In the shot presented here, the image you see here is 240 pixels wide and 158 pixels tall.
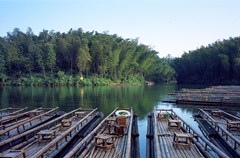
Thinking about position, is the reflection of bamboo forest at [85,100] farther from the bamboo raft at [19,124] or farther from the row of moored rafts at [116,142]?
the row of moored rafts at [116,142]

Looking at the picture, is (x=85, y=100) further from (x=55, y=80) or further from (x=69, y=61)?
(x=69, y=61)

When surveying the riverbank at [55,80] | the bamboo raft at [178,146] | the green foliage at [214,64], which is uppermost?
the green foliage at [214,64]

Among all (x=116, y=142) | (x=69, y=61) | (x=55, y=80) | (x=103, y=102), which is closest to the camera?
(x=116, y=142)

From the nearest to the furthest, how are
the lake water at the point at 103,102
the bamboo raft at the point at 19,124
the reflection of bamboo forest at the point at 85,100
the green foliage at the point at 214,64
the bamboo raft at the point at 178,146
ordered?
1. the bamboo raft at the point at 178,146
2. the bamboo raft at the point at 19,124
3. the lake water at the point at 103,102
4. the reflection of bamboo forest at the point at 85,100
5. the green foliage at the point at 214,64

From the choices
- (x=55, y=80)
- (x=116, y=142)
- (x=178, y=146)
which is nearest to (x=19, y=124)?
(x=116, y=142)

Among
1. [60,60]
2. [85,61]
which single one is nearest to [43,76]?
[60,60]

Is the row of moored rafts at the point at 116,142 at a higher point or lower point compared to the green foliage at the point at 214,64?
lower

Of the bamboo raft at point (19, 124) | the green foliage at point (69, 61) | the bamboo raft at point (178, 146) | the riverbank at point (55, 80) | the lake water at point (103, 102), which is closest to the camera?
the bamboo raft at point (178, 146)

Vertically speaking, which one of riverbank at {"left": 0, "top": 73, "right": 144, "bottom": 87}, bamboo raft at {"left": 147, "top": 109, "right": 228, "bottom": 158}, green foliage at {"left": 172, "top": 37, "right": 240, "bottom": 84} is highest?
green foliage at {"left": 172, "top": 37, "right": 240, "bottom": 84}

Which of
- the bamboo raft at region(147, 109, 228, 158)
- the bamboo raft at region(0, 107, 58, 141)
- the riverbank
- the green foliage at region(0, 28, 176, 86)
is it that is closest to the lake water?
the bamboo raft at region(147, 109, 228, 158)

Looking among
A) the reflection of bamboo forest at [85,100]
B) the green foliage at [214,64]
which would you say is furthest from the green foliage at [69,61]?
the reflection of bamboo forest at [85,100]

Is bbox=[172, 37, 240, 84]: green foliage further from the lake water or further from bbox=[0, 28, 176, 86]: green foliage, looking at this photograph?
the lake water

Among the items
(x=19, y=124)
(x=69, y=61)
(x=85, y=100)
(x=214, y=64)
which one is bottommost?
(x=85, y=100)

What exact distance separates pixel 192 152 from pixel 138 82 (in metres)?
62.7
